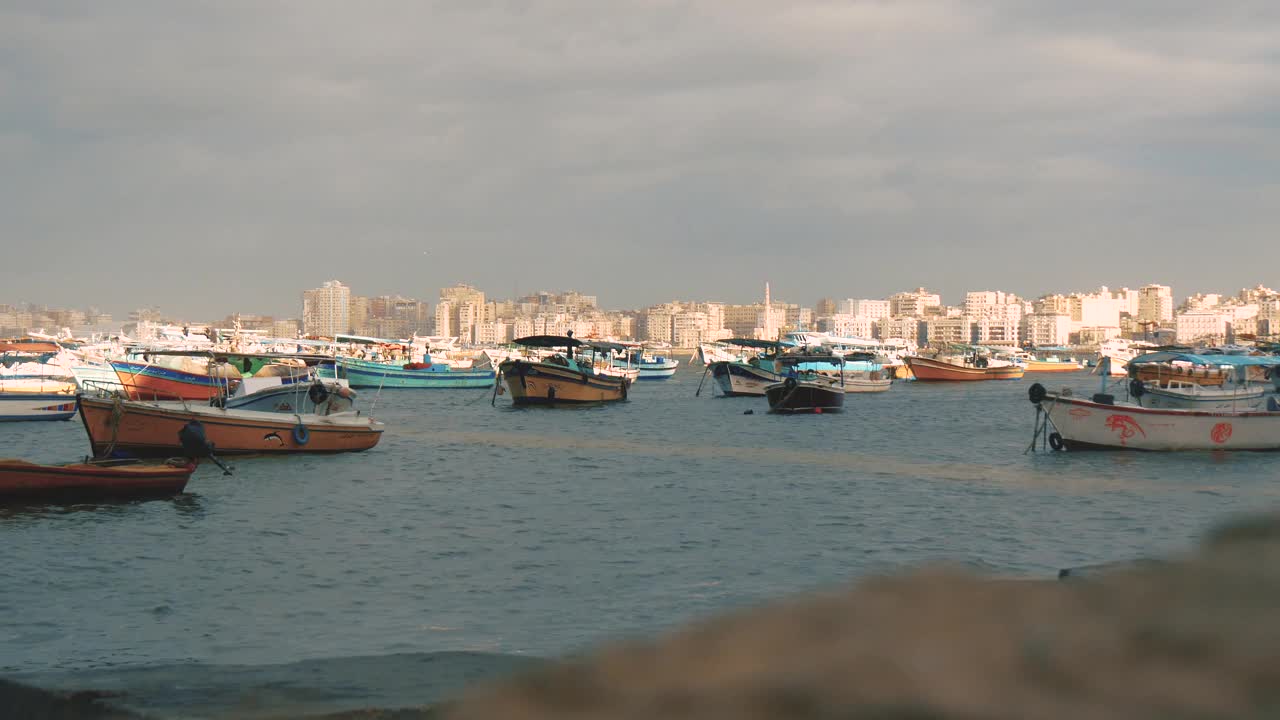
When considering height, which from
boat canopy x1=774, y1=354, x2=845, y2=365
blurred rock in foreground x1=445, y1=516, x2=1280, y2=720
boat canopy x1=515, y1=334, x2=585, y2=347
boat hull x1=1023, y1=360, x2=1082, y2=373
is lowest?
boat hull x1=1023, y1=360, x2=1082, y2=373

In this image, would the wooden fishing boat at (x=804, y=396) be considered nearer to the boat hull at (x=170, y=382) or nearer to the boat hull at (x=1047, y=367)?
the boat hull at (x=170, y=382)

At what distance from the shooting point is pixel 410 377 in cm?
8381

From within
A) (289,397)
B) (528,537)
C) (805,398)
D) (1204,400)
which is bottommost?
(528,537)

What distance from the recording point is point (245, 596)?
1360 centimetres

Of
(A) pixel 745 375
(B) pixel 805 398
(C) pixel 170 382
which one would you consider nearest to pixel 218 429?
(C) pixel 170 382

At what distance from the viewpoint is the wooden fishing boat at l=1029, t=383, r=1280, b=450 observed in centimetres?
3105

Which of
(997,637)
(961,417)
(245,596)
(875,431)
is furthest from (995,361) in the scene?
(997,637)

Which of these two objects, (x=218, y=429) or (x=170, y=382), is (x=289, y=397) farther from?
(x=170, y=382)

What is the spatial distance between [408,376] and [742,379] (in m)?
27.1

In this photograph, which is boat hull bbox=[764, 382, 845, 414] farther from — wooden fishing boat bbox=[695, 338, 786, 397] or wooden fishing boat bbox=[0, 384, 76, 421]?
wooden fishing boat bbox=[0, 384, 76, 421]

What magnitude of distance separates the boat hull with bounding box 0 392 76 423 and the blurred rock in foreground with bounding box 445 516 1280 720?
168 feet

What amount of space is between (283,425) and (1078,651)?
30217 mm

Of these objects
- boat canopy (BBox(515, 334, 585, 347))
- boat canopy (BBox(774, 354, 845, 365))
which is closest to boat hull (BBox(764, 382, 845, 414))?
boat canopy (BBox(774, 354, 845, 365))

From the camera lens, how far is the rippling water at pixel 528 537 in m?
11.8
